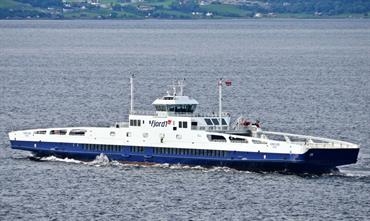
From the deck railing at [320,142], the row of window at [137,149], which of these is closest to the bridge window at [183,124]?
the row of window at [137,149]

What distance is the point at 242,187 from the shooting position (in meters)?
118

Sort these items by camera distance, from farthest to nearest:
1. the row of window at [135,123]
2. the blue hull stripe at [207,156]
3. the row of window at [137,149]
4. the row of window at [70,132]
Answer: the row of window at [70,132] → the row of window at [135,123] → the row of window at [137,149] → the blue hull stripe at [207,156]

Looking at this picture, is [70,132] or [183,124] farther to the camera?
[70,132]

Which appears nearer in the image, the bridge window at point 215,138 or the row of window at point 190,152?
the row of window at point 190,152

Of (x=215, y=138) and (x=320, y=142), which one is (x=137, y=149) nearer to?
(x=215, y=138)

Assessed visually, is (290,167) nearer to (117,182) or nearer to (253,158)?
(253,158)

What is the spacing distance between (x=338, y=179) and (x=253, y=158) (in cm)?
838

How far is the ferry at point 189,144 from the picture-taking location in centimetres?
12412

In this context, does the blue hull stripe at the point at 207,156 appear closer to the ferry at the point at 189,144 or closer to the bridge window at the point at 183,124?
the ferry at the point at 189,144

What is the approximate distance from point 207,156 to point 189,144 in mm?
2219

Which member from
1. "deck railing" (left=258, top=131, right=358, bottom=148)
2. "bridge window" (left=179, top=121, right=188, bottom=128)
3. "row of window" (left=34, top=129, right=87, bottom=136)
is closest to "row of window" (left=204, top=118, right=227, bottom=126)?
"bridge window" (left=179, top=121, right=188, bottom=128)

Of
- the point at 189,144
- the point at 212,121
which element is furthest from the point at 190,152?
the point at 212,121

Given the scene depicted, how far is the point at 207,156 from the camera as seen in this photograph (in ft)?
420

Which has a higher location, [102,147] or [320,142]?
[320,142]
